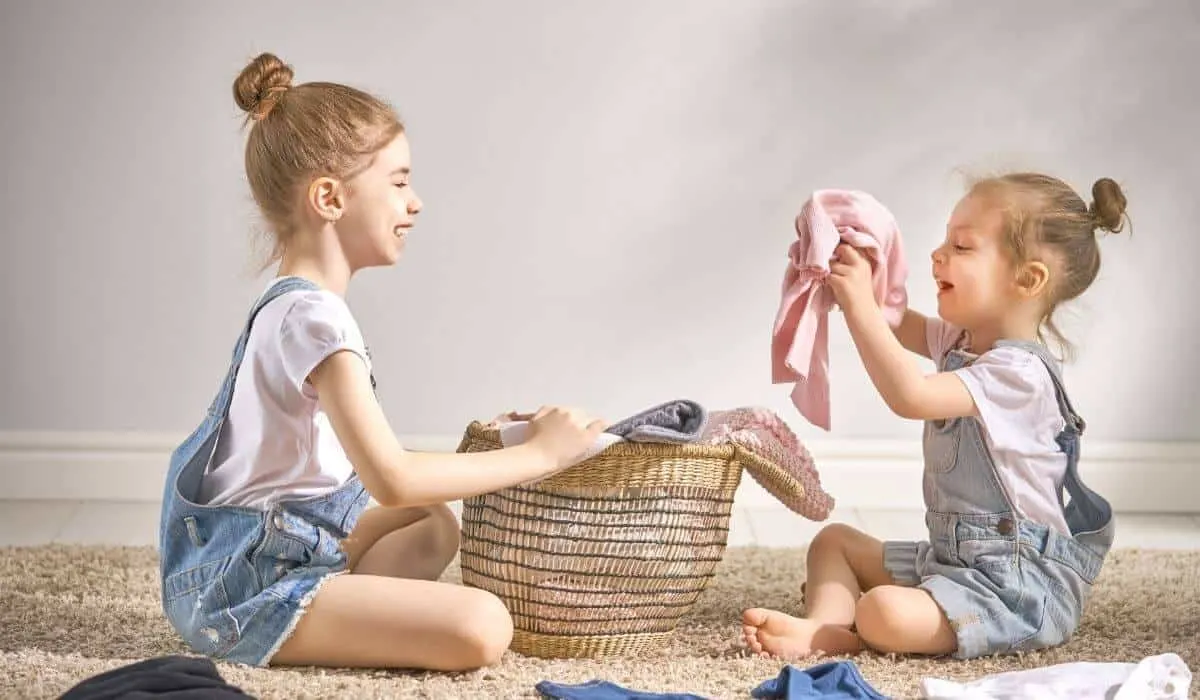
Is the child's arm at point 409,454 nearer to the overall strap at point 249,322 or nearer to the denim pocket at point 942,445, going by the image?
the overall strap at point 249,322

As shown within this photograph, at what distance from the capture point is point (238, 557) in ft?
5.82

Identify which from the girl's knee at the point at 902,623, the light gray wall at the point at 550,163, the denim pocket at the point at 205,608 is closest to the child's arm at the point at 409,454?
the denim pocket at the point at 205,608

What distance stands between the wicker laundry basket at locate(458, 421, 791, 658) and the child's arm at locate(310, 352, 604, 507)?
0.18 ft

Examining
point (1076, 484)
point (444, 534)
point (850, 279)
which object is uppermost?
point (850, 279)

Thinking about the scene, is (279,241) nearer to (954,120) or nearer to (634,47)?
(634,47)

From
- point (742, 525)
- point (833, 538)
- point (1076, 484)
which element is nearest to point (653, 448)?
point (833, 538)

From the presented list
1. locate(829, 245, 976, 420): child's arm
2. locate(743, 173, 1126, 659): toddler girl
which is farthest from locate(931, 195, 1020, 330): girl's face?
locate(829, 245, 976, 420): child's arm

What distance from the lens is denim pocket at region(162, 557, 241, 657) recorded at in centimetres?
178

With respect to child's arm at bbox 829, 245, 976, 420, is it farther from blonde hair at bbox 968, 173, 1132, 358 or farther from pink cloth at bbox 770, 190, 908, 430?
blonde hair at bbox 968, 173, 1132, 358

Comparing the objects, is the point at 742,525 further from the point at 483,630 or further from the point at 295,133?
the point at 295,133

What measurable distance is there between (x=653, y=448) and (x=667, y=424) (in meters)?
0.04

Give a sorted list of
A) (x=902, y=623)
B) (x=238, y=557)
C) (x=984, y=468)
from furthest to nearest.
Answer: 1. (x=984, y=468)
2. (x=902, y=623)
3. (x=238, y=557)

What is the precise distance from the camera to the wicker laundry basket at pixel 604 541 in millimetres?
1830

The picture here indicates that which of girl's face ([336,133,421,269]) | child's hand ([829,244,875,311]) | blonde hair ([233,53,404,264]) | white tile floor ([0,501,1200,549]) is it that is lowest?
white tile floor ([0,501,1200,549])
